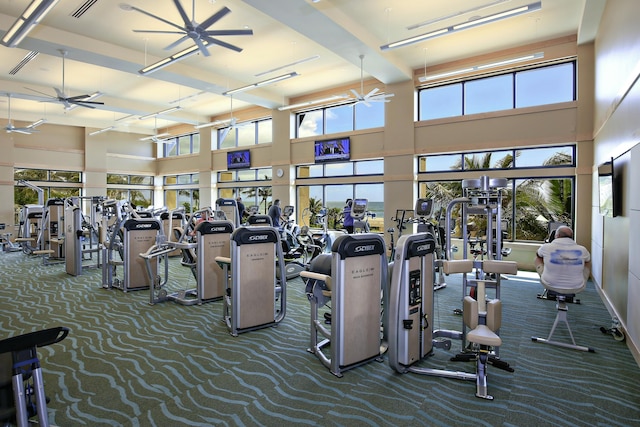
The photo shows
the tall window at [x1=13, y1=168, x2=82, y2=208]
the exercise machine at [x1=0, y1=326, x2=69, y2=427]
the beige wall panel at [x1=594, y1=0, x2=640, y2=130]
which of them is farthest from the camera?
the tall window at [x1=13, y1=168, x2=82, y2=208]

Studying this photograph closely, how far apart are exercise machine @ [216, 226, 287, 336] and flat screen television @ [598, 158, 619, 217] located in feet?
13.9

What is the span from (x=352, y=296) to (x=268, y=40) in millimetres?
6796

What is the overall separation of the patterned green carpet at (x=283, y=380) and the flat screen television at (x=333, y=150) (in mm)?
7296

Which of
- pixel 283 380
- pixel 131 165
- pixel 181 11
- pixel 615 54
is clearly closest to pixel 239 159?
pixel 131 165

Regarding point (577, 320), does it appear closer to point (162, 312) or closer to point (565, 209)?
point (565, 209)

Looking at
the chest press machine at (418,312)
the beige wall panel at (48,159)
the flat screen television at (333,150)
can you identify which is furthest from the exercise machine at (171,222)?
the beige wall panel at (48,159)

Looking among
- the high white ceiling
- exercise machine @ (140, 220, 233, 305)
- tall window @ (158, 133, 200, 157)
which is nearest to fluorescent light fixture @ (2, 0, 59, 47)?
the high white ceiling

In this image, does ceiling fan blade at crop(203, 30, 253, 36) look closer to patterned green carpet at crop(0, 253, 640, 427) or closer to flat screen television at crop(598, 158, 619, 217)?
patterned green carpet at crop(0, 253, 640, 427)

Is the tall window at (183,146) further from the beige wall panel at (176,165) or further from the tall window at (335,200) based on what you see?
the tall window at (335,200)

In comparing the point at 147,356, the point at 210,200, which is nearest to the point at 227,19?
the point at 147,356

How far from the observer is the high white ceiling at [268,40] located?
668 centimetres

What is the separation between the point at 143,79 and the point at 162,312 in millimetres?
8170

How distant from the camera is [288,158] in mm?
12844

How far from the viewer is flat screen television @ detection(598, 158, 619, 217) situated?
4694 millimetres
